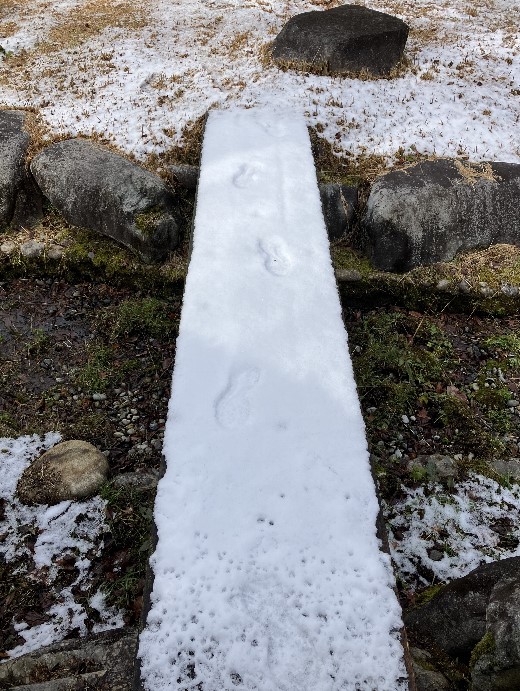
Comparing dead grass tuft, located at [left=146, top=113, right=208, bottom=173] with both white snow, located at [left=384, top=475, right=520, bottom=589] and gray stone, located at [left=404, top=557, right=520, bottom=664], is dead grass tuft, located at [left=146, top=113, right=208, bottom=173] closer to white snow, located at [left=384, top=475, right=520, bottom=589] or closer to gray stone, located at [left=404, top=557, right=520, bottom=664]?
white snow, located at [left=384, top=475, right=520, bottom=589]

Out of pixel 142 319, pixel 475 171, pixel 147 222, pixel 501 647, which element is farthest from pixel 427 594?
pixel 475 171

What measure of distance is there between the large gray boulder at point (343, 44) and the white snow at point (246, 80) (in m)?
0.34

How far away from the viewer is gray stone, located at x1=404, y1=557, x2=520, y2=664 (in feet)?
9.51

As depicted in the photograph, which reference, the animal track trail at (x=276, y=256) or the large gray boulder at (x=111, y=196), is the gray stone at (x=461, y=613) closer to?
the animal track trail at (x=276, y=256)

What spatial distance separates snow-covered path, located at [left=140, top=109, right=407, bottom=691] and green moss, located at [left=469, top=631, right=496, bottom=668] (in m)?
0.37

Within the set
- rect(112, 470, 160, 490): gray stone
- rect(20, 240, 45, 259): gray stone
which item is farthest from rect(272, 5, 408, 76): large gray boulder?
rect(112, 470, 160, 490): gray stone

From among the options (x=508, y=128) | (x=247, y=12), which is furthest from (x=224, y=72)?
(x=508, y=128)

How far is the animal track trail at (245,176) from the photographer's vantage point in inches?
227

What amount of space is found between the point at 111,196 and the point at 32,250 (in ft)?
4.11

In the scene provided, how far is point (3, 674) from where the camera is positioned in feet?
9.84

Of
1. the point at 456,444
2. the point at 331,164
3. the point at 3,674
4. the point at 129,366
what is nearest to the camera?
the point at 3,674

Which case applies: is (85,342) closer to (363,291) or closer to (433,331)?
(363,291)

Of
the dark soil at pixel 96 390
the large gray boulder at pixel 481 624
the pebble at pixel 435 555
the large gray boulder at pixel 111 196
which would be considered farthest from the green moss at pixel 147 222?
the large gray boulder at pixel 481 624

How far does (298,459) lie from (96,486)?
5.93 feet
